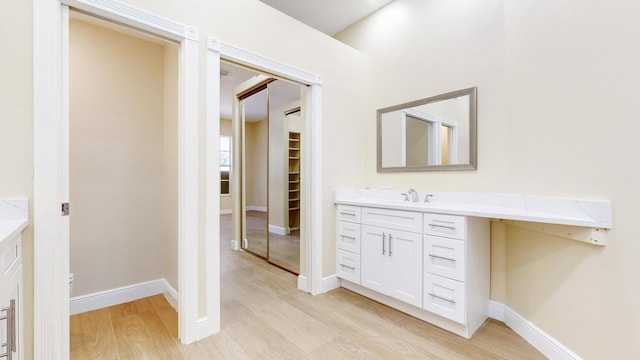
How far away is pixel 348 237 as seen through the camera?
269 cm

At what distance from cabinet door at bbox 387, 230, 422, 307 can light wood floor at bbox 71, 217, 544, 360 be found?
0.21 m

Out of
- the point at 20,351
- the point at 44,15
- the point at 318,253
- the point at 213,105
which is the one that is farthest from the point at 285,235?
the point at 44,15

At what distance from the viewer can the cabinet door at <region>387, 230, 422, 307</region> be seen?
2096 millimetres

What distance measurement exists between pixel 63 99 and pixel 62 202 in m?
0.56

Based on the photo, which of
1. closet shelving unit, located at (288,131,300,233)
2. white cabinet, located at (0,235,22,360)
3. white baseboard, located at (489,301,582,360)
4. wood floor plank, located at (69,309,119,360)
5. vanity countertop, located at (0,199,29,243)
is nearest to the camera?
white cabinet, located at (0,235,22,360)

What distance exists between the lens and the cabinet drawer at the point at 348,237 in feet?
8.54

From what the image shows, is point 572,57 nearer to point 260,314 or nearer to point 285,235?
point 260,314

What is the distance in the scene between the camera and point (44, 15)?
1.36 meters

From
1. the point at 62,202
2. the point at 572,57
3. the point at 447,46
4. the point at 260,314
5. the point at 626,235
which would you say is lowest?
the point at 260,314

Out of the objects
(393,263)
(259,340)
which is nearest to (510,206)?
(393,263)

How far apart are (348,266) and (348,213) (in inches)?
20.8

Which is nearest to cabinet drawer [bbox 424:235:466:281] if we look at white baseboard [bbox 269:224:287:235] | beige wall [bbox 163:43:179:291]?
beige wall [bbox 163:43:179:291]

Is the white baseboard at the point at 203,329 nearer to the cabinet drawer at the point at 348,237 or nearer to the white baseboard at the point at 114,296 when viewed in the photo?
the white baseboard at the point at 114,296

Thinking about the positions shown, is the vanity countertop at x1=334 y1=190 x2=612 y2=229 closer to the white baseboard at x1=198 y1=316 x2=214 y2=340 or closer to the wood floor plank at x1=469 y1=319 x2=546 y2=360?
the wood floor plank at x1=469 y1=319 x2=546 y2=360
